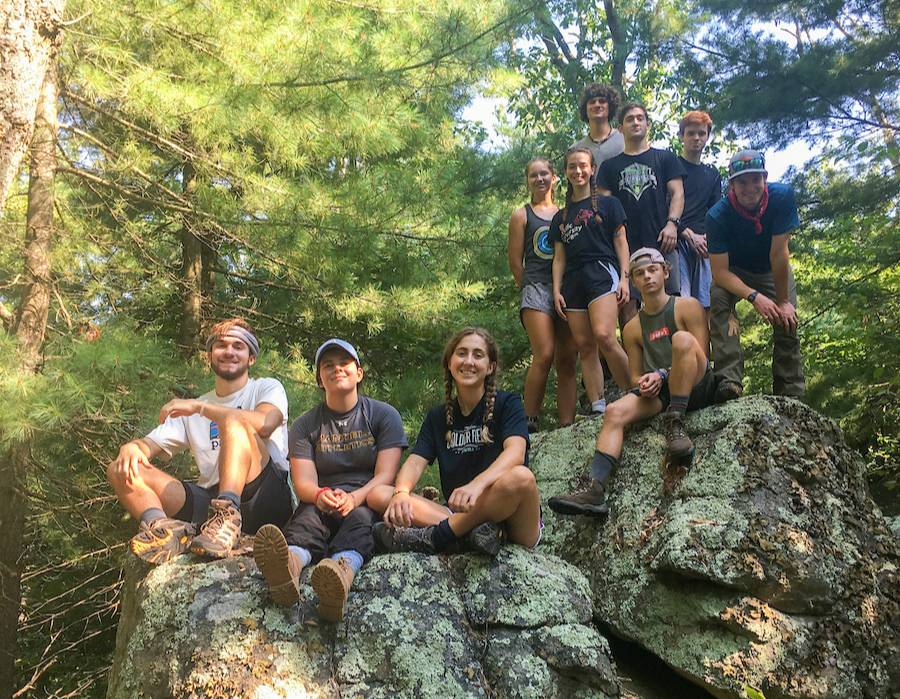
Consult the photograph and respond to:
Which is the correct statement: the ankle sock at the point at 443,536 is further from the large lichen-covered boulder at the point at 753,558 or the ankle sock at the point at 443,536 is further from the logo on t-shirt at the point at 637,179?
the logo on t-shirt at the point at 637,179

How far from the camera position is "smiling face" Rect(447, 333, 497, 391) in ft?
11.5

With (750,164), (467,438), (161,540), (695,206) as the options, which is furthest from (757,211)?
(161,540)

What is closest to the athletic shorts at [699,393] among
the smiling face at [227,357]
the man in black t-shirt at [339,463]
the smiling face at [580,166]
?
the smiling face at [580,166]

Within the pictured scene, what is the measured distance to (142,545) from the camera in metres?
3.05

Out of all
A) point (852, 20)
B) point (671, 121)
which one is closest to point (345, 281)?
point (852, 20)

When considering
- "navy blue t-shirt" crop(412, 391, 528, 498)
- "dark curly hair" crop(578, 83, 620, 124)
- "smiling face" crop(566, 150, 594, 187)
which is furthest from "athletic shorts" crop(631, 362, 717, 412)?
"dark curly hair" crop(578, 83, 620, 124)

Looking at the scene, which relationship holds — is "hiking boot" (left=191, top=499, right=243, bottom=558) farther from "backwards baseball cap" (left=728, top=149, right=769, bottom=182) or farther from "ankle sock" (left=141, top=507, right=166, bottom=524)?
"backwards baseball cap" (left=728, top=149, right=769, bottom=182)

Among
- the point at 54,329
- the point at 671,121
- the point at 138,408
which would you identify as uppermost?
the point at 671,121

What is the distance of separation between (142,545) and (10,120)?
3102 millimetres

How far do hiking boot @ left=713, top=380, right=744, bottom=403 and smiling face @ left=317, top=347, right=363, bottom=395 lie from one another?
2276 millimetres

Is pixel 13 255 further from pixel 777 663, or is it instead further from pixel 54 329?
pixel 777 663

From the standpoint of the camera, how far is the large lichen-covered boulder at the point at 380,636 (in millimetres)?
2539

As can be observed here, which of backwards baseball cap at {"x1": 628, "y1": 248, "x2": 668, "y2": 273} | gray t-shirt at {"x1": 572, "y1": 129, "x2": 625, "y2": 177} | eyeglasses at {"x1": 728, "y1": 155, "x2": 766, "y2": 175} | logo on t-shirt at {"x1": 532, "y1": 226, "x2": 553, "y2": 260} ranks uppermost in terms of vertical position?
gray t-shirt at {"x1": 572, "y1": 129, "x2": 625, "y2": 177}

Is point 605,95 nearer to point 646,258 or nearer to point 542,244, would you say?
point 542,244
